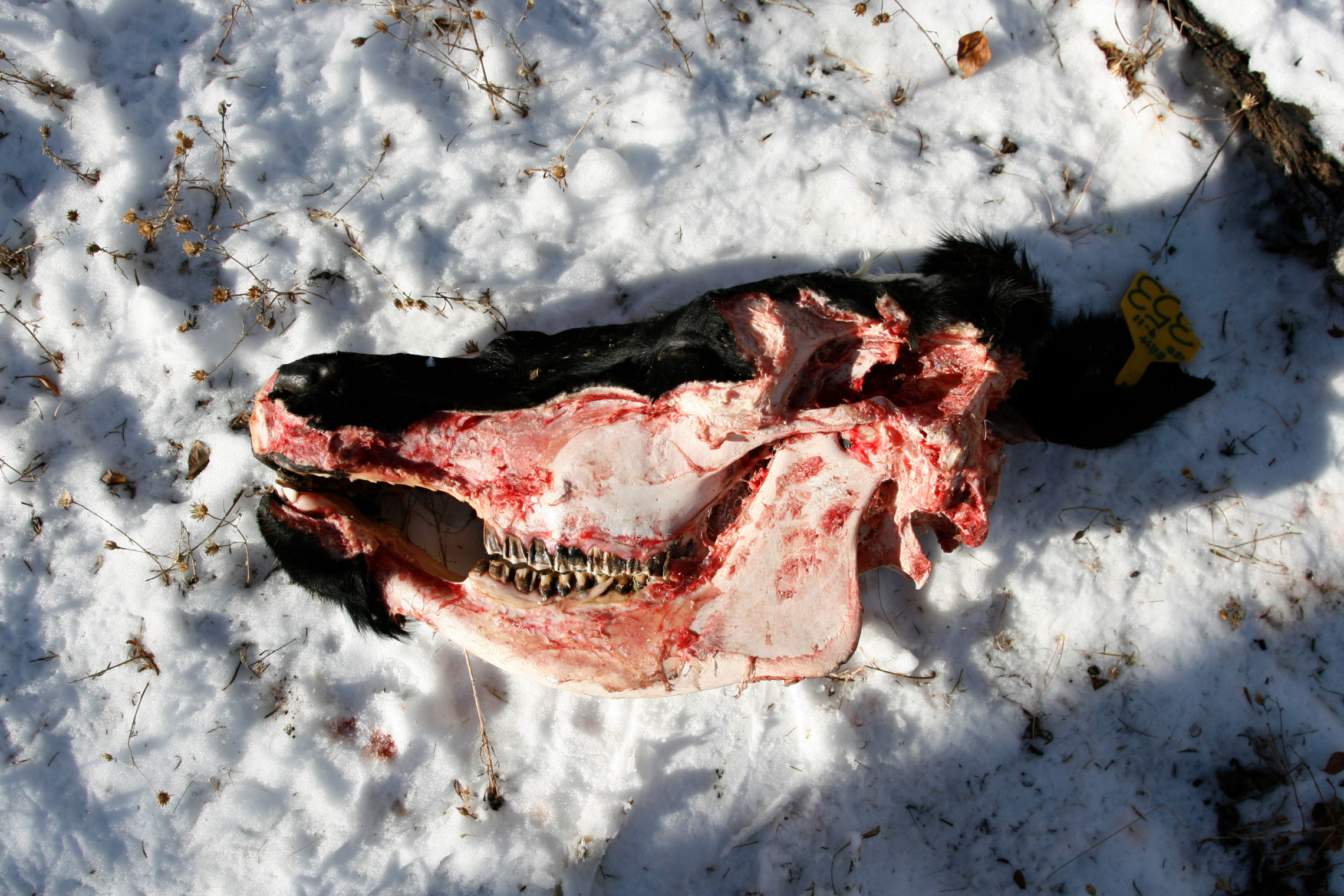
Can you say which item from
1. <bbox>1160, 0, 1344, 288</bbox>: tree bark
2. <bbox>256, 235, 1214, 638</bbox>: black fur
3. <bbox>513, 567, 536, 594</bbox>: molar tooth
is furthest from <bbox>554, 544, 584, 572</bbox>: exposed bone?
<bbox>1160, 0, 1344, 288</bbox>: tree bark

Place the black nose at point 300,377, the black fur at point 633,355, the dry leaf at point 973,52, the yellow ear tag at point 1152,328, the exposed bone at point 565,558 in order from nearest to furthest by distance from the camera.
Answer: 1. the black fur at point 633,355
2. the black nose at point 300,377
3. the exposed bone at point 565,558
4. the yellow ear tag at point 1152,328
5. the dry leaf at point 973,52

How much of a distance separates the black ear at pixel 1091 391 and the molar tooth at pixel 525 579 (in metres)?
1.73

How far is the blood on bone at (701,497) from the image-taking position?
2.09m

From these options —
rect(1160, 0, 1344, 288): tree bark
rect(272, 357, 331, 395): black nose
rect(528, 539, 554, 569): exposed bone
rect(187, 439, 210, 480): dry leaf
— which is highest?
rect(1160, 0, 1344, 288): tree bark

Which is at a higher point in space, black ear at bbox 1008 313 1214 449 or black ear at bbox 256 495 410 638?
black ear at bbox 1008 313 1214 449

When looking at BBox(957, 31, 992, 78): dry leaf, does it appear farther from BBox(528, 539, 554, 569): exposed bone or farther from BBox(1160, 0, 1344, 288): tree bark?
BBox(528, 539, 554, 569): exposed bone

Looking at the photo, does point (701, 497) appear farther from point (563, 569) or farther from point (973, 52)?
point (973, 52)

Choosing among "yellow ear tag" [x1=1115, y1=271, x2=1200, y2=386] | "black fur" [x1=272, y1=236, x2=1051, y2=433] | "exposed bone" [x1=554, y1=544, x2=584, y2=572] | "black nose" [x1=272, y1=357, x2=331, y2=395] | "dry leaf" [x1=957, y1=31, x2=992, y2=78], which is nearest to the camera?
"black fur" [x1=272, y1=236, x2=1051, y2=433]

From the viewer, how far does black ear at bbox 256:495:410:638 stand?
230 cm

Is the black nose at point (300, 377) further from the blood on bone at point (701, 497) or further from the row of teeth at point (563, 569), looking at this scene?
the row of teeth at point (563, 569)

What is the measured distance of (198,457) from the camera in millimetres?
2914

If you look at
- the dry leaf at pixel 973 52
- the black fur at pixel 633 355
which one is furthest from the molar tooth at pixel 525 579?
the dry leaf at pixel 973 52

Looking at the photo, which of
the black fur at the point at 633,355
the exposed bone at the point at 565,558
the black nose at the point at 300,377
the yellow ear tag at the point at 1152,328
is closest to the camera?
the black fur at the point at 633,355

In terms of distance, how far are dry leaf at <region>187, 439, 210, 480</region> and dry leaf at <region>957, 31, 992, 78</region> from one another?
137 inches
